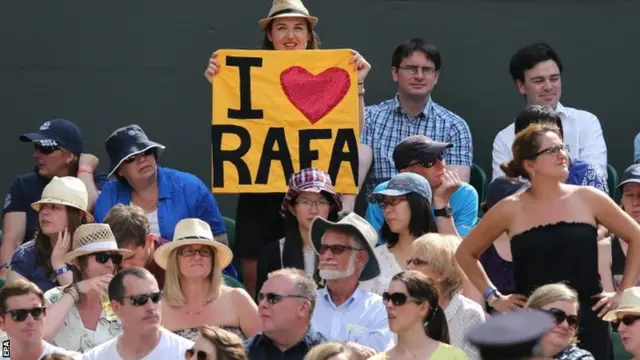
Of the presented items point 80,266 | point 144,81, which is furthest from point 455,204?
point 144,81

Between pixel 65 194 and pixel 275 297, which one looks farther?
pixel 65 194

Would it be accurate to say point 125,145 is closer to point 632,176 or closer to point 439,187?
point 439,187

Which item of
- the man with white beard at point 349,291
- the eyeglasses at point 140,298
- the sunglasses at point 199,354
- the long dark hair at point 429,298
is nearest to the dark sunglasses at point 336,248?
the man with white beard at point 349,291

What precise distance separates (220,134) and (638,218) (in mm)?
2728

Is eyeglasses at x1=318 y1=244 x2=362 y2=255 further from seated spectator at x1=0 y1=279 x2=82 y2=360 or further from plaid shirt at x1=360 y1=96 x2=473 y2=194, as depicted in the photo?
plaid shirt at x1=360 y1=96 x2=473 y2=194

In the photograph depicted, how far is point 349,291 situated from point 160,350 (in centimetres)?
110

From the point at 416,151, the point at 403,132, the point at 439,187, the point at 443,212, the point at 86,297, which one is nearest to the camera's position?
the point at 86,297

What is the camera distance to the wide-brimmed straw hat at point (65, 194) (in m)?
9.48

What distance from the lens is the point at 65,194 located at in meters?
9.52

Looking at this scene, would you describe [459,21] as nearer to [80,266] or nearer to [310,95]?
[310,95]

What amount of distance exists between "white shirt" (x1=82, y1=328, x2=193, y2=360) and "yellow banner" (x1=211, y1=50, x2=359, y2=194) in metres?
2.16

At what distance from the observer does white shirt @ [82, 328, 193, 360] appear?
26.2ft

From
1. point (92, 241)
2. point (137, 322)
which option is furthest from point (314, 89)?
point (137, 322)

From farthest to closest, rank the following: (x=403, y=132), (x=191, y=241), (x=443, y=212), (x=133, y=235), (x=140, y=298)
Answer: (x=403, y=132)
(x=443, y=212)
(x=133, y=235)
(x=191, y=241)
(x=140, y=298)
